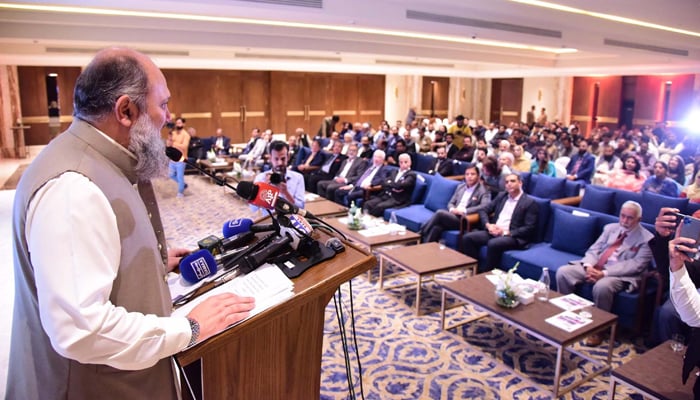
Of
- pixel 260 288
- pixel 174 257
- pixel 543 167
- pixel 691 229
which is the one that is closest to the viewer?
pixel 260 288

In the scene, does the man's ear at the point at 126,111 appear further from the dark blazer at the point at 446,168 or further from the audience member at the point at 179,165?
the audience member at the point at 179,165

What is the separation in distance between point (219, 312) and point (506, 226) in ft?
15.8

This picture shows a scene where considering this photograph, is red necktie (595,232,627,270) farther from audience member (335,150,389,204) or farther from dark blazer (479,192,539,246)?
audience member (335,150,389,204)

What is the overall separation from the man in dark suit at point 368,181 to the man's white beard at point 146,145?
6.46 meters

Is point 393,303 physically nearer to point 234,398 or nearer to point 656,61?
point 234,398

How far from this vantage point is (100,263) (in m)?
1.01

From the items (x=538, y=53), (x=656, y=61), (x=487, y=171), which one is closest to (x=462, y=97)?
(x=538, y=53)

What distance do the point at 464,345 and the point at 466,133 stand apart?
351 inches

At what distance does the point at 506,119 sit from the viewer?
73.7 feet

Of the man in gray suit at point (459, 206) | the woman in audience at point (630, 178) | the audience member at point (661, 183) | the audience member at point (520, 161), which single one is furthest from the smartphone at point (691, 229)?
the audience member at point (520, 161)

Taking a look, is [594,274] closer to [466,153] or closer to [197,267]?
[197,267]

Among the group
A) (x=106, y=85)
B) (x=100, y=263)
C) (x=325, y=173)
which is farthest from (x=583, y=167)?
(x=100, y=263)

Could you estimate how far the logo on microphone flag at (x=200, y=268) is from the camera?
1.45 metres

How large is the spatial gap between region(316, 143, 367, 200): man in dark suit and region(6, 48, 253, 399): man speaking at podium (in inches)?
293
